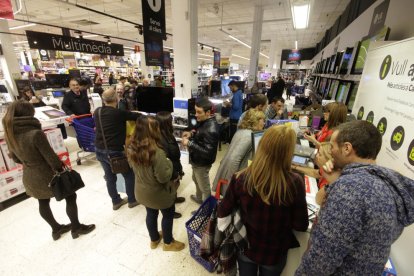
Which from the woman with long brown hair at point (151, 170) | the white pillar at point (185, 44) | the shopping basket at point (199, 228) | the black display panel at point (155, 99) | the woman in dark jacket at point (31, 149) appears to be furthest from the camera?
the white pillar at point (185, 44)

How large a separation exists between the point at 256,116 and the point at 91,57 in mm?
19152

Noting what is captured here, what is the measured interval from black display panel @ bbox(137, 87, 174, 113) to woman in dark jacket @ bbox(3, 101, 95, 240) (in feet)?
7.34

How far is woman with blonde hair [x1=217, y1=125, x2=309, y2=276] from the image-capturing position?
1.12 meters

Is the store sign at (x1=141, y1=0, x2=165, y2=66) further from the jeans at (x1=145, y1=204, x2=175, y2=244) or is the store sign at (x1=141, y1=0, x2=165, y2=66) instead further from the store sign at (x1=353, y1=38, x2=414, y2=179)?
the store sign at (x1=353, y1=38, x2=414, y2=179)

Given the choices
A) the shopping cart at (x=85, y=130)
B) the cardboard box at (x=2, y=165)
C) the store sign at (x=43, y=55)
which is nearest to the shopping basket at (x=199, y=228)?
the shopping cart at (x=85, y=130)

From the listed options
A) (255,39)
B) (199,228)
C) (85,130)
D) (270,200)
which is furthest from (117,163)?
(255,39)

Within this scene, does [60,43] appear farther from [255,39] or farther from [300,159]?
[300,159]

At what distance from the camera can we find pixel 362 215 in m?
0.82

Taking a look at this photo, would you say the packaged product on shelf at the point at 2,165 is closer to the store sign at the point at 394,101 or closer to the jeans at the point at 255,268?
the jeans at the point at 255,268

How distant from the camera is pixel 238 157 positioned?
211 cm

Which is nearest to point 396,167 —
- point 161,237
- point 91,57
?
point 161,237

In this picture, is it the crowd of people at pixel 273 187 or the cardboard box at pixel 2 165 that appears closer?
the crowd of people at pixel 273 187

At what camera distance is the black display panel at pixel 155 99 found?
13.3 ft

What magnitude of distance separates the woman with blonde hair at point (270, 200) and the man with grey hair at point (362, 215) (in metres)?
0.24
